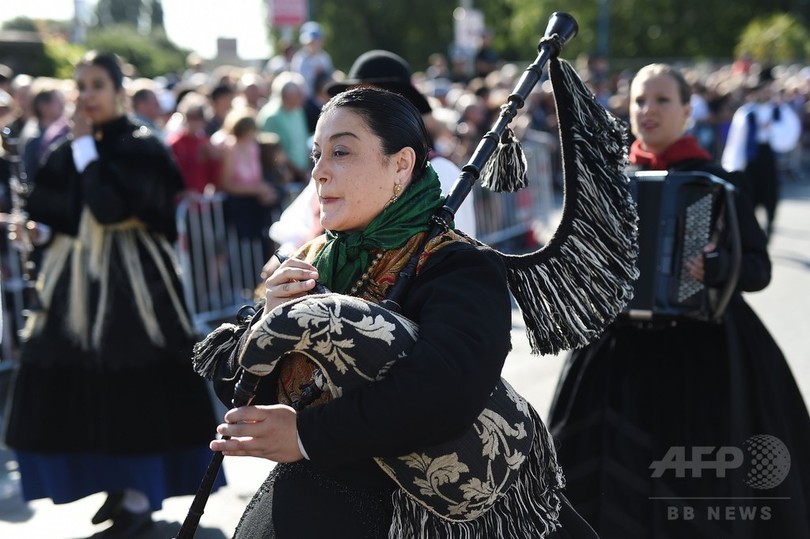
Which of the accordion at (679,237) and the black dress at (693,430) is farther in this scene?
the accordion at (679,237)

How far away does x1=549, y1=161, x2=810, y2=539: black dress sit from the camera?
3846 mm

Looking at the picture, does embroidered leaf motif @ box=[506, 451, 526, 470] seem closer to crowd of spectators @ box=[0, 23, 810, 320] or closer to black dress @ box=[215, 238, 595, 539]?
black dress @ box=[215, 238, 595, 539]

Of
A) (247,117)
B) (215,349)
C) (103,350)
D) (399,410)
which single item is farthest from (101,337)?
(247,117)

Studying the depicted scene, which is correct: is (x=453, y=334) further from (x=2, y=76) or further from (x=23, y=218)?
(x=2, y=76)

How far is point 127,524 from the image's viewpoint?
4668 mm

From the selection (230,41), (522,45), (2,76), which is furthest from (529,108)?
(522,45)

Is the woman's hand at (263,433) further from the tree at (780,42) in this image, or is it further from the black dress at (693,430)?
the tree at (780,42)

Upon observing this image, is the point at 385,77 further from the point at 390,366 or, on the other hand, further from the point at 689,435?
the point at 390,366

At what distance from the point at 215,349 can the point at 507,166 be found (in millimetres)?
915

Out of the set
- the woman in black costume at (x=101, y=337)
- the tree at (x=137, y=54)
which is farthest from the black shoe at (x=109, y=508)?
the tree at (x=137, y=54)

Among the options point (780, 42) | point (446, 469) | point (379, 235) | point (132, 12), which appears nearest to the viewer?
point (446, 469)

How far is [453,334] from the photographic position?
2074 millimetres

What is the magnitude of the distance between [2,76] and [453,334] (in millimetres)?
7617

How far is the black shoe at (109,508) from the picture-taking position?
4.74m
